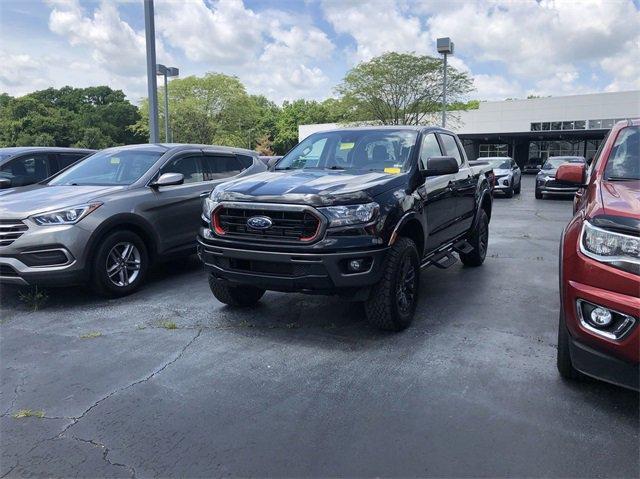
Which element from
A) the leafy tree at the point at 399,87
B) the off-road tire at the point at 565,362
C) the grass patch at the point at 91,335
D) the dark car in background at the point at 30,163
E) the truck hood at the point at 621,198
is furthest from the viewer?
the leafy tree at the point at 399,87

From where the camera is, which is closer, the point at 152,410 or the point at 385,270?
the point at 152,410

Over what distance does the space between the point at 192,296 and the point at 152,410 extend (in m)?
2.60

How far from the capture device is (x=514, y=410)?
313cm

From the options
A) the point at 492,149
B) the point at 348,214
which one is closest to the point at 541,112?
the point at 492,149

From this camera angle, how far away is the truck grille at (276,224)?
408 centimetres

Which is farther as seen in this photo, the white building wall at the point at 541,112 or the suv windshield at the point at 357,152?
the white building wall at the point at 541,112

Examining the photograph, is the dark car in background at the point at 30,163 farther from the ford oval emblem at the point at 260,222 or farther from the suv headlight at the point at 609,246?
the suv headlight at the point at 609,246

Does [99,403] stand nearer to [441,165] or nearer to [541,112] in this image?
[441,165]

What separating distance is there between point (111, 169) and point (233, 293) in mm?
2677

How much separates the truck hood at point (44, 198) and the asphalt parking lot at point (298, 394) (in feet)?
3.30

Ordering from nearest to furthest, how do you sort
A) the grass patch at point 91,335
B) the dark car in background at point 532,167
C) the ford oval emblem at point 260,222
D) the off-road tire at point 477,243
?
the ford oval emblem at point 260,222
the grass patch at point 91,335
the off-road tire at point 477,243
the dark car in background at point 532,167

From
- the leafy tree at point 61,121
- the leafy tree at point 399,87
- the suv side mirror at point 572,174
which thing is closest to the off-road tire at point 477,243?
the suv side mirror at point 572,174

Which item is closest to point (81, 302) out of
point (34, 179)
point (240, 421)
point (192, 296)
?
point (192, 296)

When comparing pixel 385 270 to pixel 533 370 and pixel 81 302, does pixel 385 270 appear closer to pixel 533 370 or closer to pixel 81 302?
pixel 533 370
